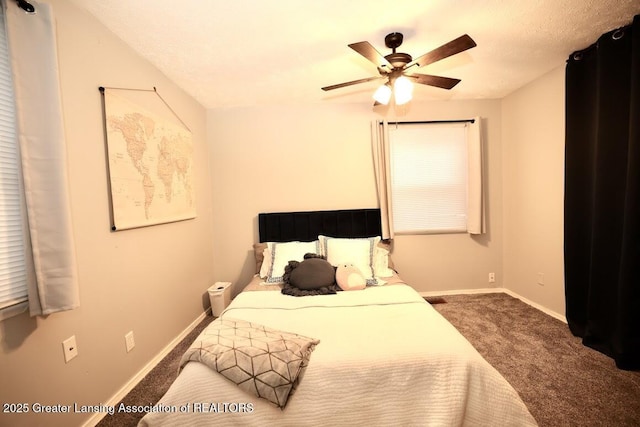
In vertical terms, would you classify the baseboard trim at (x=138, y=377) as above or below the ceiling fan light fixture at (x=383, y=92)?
below

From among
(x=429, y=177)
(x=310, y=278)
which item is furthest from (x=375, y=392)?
(x=429, y=177)

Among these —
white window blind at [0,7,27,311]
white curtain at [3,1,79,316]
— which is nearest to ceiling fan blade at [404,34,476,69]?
white curtain at [3,1,79,316]

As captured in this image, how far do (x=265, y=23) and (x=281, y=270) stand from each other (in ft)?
6.53

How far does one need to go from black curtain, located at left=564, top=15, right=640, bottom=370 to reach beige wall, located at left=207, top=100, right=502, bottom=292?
976 millimetres

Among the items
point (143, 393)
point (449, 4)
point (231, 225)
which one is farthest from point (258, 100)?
point (143, 393)

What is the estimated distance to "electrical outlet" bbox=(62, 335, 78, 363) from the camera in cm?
134

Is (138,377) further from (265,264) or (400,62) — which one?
(400,62)

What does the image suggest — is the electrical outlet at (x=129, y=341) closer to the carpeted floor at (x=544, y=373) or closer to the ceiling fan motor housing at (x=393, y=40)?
the carpeted floor at (x=544, y=373)

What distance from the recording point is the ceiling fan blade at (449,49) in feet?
4.75

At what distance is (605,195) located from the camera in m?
1.94

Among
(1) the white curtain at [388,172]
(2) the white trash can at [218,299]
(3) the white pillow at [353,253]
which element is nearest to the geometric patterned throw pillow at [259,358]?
(3) the white pillow at [353,253]

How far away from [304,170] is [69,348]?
243 cm

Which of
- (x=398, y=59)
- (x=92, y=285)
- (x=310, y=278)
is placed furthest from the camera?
(x=310, y=278)

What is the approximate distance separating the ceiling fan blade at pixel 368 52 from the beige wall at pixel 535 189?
77.1 inches
